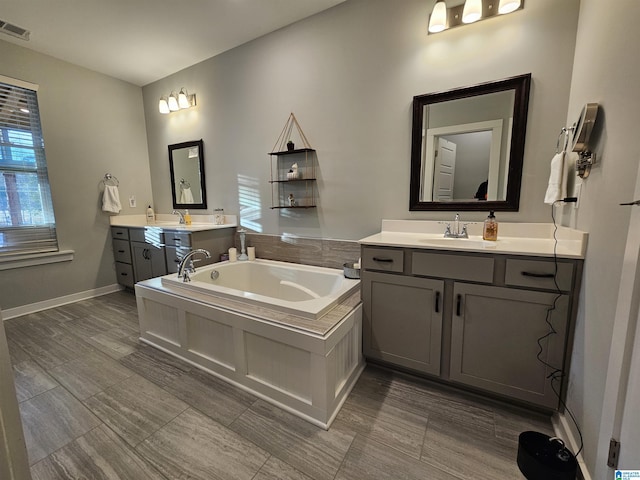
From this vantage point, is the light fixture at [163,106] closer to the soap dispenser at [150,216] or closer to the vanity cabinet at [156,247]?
the soap dispenser at [150,216]

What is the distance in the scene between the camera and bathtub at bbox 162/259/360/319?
5.93 ft

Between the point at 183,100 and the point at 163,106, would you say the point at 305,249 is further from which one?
the point at 163,106

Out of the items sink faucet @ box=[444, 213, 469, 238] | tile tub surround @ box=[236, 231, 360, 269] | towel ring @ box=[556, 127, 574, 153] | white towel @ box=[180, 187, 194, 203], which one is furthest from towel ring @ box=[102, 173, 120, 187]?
towel ring @ box=[556, 127, 574, 153]

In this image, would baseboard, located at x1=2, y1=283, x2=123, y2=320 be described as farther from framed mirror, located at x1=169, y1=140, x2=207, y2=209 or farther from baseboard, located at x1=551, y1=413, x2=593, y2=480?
baseboard, located at x1=551, y1=413, x2=593, y2=480

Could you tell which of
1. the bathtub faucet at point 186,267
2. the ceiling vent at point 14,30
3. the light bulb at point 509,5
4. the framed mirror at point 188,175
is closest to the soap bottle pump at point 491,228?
the light bulb at point 509,5

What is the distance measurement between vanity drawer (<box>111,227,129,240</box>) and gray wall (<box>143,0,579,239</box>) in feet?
3.83

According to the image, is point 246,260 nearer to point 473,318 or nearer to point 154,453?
point 154,453

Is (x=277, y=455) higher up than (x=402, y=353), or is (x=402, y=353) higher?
(x=402, y=353)

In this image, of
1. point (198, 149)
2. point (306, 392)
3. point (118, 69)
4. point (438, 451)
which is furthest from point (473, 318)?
point (118, 69)

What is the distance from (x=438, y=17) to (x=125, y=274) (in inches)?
168

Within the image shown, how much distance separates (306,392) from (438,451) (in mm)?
697

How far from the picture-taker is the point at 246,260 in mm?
2939

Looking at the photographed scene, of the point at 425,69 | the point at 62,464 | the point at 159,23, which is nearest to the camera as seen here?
the point at 62,464

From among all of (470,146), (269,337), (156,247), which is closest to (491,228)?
(470,146)
